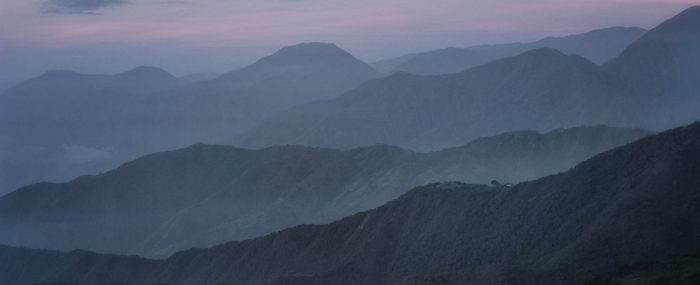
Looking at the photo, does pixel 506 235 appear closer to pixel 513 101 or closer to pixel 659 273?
pixel 659 273

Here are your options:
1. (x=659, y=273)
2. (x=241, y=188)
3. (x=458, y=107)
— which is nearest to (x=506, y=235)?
(x=659, y=273)

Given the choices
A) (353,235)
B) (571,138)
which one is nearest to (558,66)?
(571,138)

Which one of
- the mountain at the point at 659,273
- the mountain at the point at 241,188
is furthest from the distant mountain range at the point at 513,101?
the mountain at the point at 659,273

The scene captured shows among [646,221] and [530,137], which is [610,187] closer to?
[646,221]

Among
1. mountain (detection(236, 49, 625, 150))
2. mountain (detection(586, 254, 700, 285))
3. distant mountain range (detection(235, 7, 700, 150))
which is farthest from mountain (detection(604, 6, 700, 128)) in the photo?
mountain (detection(586, 254, 700, 285))

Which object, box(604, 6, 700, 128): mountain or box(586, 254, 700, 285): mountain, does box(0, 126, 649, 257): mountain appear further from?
box(604, 6, 700, 128): mountain

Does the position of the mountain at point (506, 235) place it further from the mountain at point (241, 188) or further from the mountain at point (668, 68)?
Answer: the mountain at point (668, 68)
